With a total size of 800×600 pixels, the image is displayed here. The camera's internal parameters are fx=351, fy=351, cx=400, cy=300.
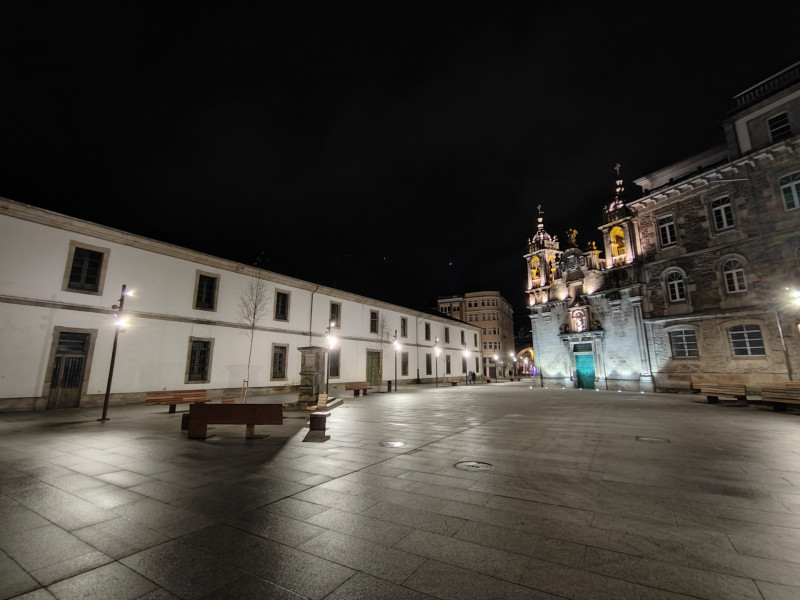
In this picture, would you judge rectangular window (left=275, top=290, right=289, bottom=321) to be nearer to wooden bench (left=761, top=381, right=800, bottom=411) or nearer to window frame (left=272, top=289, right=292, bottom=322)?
window frame (left=272, top=289, right=292, bottom=322)

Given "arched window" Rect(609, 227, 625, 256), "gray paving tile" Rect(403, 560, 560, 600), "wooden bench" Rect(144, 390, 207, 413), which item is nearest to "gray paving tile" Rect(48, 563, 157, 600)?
"gray paving tile" Rect(403, 560, 560, 600)

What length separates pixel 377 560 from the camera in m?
3.14

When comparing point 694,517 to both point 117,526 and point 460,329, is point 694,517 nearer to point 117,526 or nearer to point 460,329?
point 117,526

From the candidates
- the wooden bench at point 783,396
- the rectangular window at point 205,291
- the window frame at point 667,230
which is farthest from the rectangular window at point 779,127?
the rectangular window at point 205,291

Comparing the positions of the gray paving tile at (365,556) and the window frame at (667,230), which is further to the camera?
the window frame at (667,230)

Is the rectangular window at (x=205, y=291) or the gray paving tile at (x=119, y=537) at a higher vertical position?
the rectangular window at (x=205, y=291)

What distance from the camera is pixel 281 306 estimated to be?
25.1 meters

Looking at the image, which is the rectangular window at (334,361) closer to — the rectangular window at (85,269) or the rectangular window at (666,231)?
the rectangular window at (85,269)

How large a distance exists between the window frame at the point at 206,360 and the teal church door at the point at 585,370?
28.9 metres

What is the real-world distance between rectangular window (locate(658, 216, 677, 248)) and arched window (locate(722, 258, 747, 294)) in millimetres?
3671

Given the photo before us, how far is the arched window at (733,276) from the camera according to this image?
21.0 m

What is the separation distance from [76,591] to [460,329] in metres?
46.5

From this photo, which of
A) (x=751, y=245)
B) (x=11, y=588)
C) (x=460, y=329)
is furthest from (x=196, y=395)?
(x=460, y=329)

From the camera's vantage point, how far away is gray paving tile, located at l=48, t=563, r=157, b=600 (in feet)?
8.57
